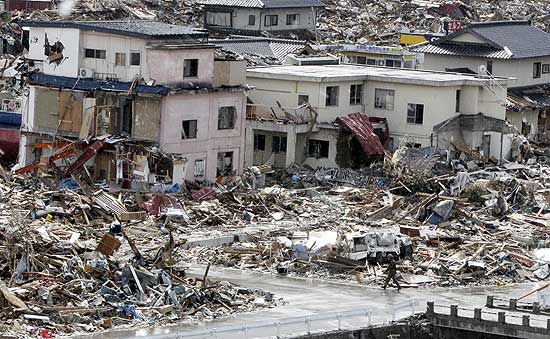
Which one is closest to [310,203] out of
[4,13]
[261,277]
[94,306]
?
[261,277]

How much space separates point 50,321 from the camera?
104 feet

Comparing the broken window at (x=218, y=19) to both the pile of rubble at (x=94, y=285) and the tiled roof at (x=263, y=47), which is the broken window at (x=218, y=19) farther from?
the pile of rubble at (x=94, y=285)

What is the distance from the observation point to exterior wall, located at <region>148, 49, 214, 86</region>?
47.1 meters

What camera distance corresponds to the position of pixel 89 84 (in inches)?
1881

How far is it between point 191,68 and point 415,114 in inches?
345

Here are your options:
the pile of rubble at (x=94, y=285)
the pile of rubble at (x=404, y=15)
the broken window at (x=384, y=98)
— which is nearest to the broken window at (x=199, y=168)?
the pile of rubble at (x=94, y=285)

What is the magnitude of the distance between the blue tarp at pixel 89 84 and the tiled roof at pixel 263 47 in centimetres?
1262

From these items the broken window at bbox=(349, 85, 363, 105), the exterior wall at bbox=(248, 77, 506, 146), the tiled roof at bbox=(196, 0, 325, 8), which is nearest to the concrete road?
the exterior wall at bbox=(248, 77, 506, 146)

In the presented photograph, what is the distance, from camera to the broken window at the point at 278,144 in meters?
52.5

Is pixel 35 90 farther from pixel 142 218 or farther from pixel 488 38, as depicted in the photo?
pixel 488 38

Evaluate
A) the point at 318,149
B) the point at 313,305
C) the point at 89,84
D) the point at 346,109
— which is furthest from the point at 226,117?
the point at 313,305

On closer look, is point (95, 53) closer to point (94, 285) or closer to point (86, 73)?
point (86, 73)

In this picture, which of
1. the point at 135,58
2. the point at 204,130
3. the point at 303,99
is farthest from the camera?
the point at 303,99

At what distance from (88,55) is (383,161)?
932 cm
